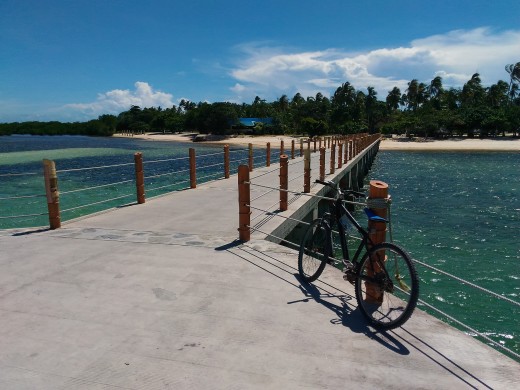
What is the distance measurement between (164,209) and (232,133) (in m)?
85.0

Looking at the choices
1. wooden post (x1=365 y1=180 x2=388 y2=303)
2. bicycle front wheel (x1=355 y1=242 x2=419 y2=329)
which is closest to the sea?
bicycle front wheel (x1=355 y1=242 x2=419 y2=329)

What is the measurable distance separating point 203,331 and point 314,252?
1.86m

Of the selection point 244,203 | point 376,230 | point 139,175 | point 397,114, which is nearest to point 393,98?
point 397,114

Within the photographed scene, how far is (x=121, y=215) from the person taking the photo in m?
8.36

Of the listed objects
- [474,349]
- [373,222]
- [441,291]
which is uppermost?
[373,222]

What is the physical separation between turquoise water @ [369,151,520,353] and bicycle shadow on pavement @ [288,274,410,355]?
433 centimetres

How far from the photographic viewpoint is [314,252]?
196 inches

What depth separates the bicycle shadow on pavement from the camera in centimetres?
346

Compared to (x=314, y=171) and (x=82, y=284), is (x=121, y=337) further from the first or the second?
(x=314, y=171)

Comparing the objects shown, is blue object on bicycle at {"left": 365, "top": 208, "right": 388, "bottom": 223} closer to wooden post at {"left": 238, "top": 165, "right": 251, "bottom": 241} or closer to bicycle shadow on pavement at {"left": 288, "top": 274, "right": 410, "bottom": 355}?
bicycle shadow on pavement at {"left": 288, "top": 274, "right": 410, "bottom": 355}

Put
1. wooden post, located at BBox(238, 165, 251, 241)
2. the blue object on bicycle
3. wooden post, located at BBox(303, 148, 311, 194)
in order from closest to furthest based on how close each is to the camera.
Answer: the blue object on bicycle, wooden post, located at BBox(238, 165, 251, 241), wooden post, located at BBox(303, 148, 311, 194)

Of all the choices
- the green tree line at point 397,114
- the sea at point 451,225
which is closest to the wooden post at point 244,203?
the sea at point 451,225

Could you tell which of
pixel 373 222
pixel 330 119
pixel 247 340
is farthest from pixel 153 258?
pixel 330 119

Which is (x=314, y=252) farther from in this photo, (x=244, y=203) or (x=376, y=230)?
(x=244, y=203)
